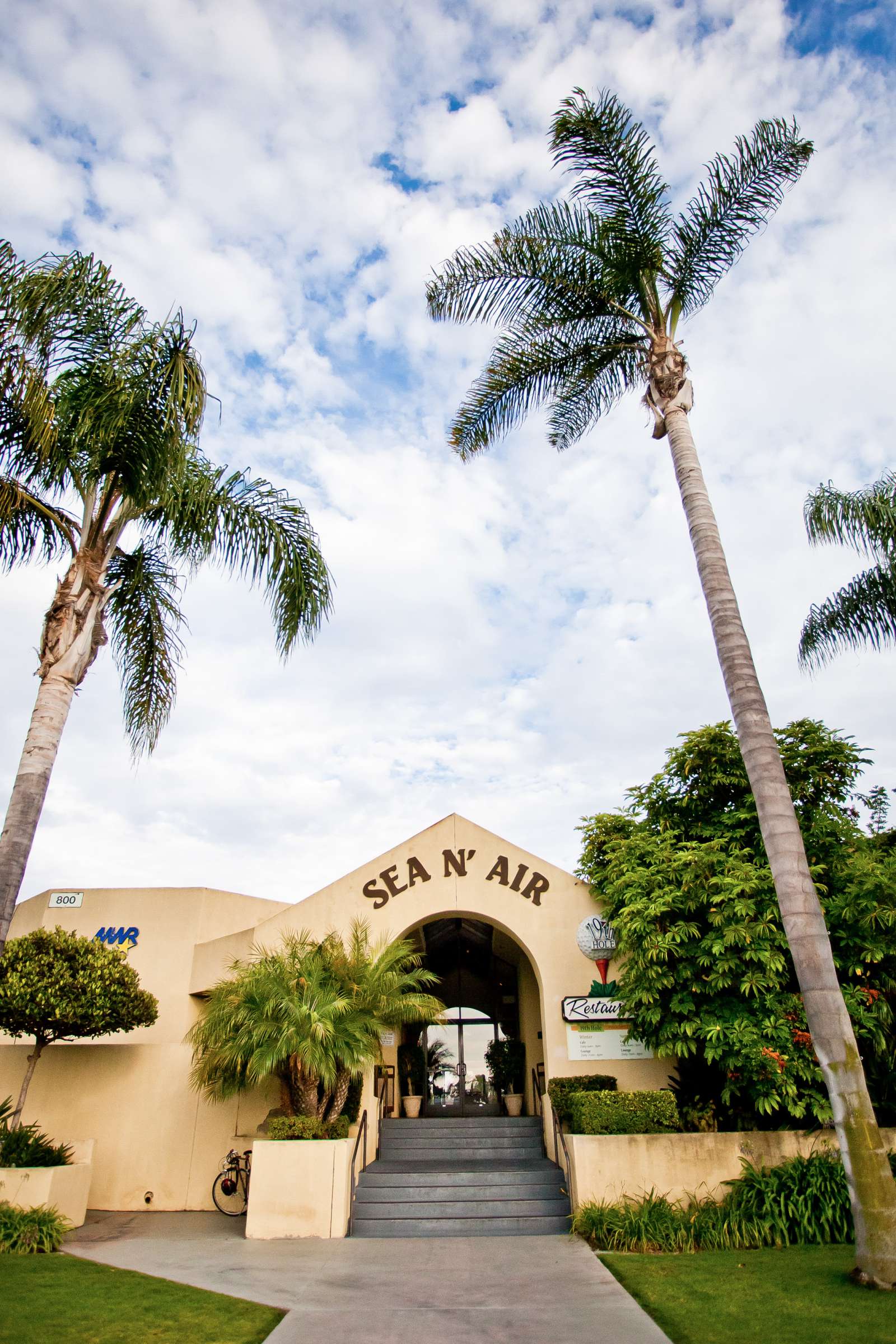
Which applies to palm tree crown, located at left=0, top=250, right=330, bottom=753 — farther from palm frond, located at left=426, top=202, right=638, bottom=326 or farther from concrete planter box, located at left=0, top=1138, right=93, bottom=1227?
concrete planter box, located at left=0, top=1138, right=93, bottom=1227

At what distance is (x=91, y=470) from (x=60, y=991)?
721 cm

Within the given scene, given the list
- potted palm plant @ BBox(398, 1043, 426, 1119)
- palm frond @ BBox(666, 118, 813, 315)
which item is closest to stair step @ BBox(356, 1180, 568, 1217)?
potted palm plant @ BBox(398, 1043, 426, 1119)

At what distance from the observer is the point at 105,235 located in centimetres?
891

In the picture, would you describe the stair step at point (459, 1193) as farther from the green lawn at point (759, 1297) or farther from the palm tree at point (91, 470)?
the palm tree at point (91, 470)

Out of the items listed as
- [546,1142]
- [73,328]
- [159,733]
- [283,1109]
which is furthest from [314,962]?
[73,328]

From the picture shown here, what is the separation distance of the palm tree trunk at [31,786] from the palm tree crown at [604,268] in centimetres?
659

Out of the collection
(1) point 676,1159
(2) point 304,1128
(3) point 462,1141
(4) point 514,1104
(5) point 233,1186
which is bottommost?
(5) point 233,1186

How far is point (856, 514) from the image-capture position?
41.5 ft

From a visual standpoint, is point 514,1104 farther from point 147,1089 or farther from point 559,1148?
point 147,1089

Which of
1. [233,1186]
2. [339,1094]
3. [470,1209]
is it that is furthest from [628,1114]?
[233,1186]

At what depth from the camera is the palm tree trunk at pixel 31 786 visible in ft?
23.0

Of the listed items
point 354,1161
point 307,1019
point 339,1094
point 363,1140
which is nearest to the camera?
point 307,1019

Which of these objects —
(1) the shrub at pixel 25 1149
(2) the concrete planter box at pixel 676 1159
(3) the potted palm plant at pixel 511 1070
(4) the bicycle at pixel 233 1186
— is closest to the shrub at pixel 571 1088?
(2) the concrete planter box at pixel 676 1159

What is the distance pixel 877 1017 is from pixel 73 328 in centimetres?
1233
